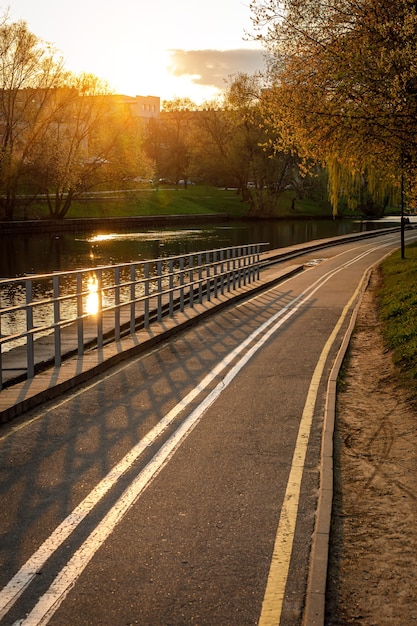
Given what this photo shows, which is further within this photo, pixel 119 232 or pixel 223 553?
pixel 119 232

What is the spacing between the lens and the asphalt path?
5211 mm

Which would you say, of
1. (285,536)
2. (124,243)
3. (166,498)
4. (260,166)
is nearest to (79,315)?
(166,498)

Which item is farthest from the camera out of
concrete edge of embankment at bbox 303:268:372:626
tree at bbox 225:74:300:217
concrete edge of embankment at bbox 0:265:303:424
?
tree at bbox 225:74:300:217

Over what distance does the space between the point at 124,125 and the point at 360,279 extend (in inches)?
2155

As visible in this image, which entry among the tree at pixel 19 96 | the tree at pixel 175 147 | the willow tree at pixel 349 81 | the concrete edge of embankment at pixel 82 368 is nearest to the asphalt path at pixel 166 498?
the concrete edge of embankment at pixel 82 368

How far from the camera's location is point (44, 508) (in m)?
6.76

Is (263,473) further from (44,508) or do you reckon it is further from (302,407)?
(302,407)

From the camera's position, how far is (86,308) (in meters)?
25.0

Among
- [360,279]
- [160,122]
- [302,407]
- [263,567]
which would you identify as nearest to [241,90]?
[360,279]

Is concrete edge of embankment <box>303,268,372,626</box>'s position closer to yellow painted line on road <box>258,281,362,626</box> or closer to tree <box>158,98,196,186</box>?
yellow painted line on road <box>258,281,362,626</box>

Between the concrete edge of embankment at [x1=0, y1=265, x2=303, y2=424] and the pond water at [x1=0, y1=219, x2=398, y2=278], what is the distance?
69.6 ft

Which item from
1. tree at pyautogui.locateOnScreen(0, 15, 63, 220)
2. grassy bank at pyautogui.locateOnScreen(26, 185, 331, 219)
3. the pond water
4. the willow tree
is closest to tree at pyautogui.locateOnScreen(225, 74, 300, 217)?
grassy bank at pyautogui.locateOnScreen(26, 185, 331, 219)

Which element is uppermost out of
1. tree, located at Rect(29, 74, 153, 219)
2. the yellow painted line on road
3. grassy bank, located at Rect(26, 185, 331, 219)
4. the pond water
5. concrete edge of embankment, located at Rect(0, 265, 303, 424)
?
tree, located at Rect(29, 74, 153, 219)

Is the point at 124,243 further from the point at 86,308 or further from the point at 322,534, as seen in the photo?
the point at 322,534
